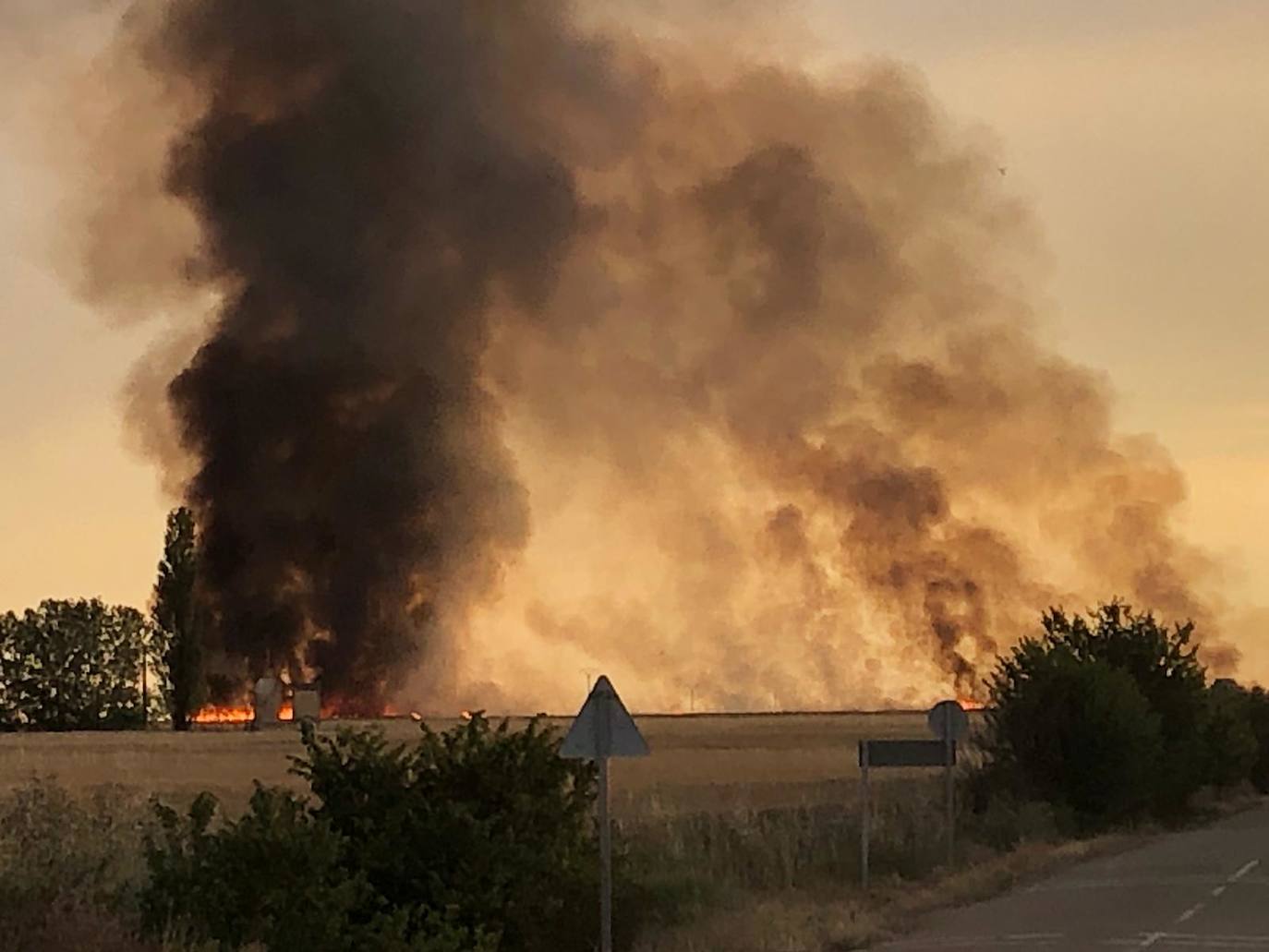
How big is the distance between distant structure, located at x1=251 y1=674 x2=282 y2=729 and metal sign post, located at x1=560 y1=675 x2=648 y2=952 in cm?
6282

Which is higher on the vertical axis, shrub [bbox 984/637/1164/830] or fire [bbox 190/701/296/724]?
fire [bbox 190/701/296/724]

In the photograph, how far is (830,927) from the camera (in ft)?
61.3

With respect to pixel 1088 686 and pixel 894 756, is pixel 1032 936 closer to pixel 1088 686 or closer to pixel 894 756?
pixel 894 756

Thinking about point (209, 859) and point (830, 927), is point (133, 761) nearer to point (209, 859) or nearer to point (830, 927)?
point (830, 927)

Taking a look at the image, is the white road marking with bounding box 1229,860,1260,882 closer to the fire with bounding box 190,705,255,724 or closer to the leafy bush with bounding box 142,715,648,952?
the leafy bush with bounding box 142,715,648,952

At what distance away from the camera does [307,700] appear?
7388cm

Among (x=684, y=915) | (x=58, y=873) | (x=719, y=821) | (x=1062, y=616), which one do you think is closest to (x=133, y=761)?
(x=1062, y=616)

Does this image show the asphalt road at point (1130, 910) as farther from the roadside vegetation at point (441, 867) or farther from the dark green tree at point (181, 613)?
the dark green tree at point (181, 613)

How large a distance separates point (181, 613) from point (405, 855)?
196 ft

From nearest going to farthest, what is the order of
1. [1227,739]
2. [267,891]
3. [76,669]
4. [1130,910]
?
[267,891], [1130,910], [1227,739], [76,669]

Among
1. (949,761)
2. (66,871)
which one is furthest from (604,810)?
(949,761)

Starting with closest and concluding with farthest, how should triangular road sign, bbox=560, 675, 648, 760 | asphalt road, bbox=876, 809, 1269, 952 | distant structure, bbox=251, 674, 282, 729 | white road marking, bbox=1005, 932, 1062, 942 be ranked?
triangular road sign, bbox=560, 675, 648, 760
asphalt road, bbox=876, 809, 1269, 952
white road marking, bbox=1005, 932, 1062, 942
distant structure, bbox=251, 674, 282, 729

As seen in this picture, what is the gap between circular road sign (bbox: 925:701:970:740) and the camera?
25.4 meters

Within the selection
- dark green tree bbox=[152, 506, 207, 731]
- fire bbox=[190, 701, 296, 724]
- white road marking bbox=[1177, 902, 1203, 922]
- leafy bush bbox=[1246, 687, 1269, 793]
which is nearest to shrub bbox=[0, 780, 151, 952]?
white road marking bbox=[1177, 902, 1203, 922]
